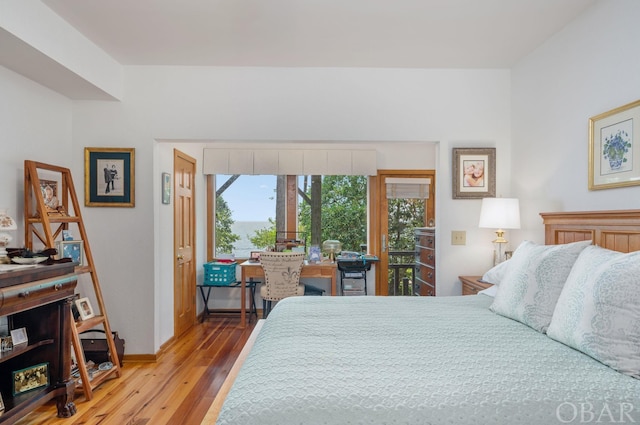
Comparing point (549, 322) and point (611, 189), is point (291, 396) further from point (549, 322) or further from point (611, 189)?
point (611, 189)

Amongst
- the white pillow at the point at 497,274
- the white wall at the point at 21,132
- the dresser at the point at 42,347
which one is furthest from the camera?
the white wall at the point at 21,132

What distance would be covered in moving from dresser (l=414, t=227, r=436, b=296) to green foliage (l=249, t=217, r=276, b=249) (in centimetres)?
192

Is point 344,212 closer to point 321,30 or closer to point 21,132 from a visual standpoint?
point 321,30

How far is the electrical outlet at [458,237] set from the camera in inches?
127

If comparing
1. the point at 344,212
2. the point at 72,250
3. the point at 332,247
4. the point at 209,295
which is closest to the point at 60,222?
the point at 72,250

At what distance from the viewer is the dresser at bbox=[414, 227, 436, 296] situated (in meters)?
4.11

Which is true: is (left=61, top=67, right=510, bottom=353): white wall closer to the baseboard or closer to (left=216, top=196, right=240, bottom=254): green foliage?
the baseboard

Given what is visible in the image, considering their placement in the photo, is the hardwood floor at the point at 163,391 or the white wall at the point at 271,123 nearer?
the hardwood floor at the point at 163,391

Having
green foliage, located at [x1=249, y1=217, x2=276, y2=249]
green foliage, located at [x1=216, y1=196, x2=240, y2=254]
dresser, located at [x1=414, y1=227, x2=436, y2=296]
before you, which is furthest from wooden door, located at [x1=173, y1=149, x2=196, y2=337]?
dresser, located at [x1=414, y1=227, x2=436, y2=296]

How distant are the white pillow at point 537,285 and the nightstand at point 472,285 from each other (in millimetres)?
850

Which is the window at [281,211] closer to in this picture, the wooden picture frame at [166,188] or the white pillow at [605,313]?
the wooden picture frame at [166,188]

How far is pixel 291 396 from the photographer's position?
1.09 metres

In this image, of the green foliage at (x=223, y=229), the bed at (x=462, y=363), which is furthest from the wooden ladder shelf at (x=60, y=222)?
the green foliage at (x=223, y=229)

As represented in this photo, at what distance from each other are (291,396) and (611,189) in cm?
214
